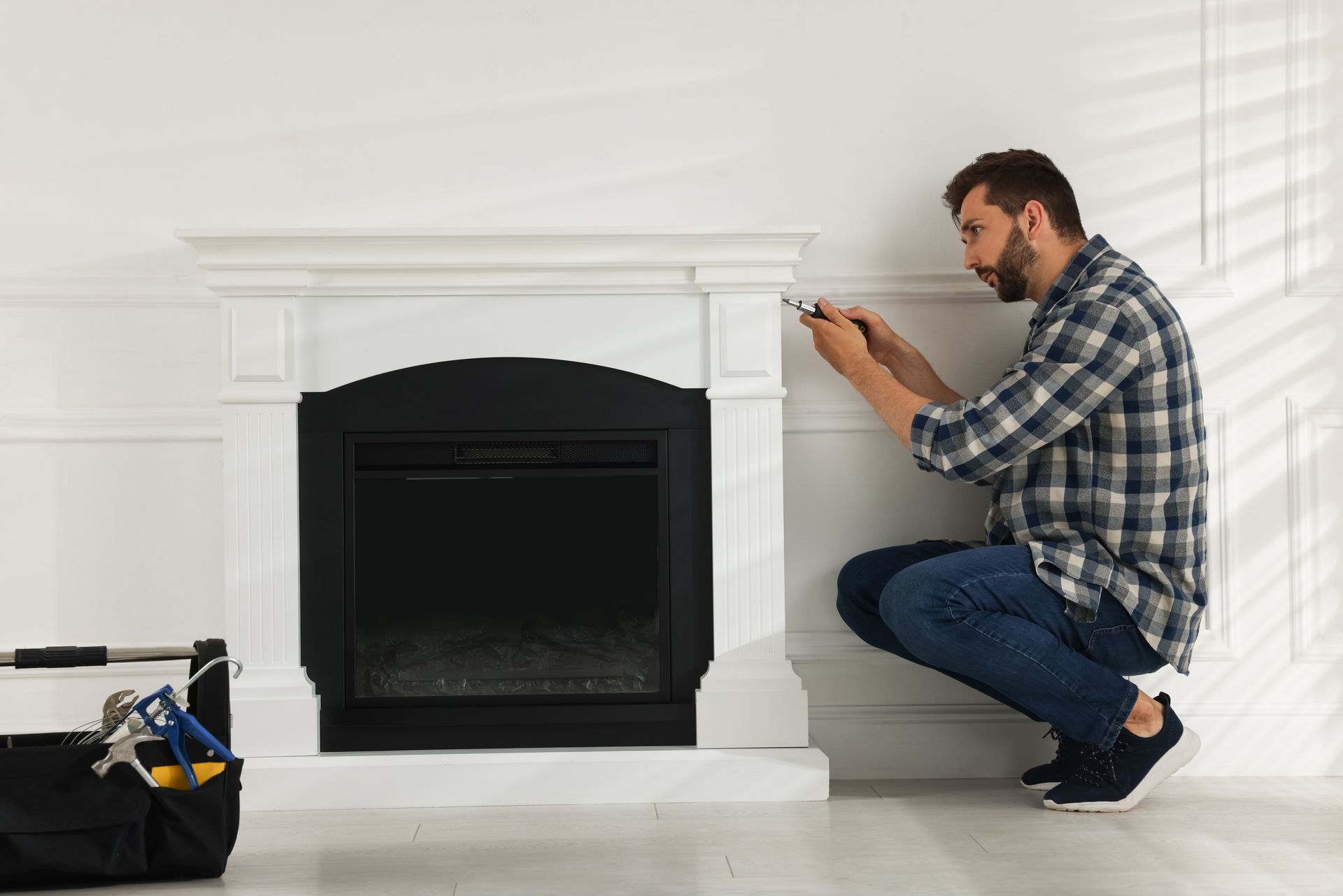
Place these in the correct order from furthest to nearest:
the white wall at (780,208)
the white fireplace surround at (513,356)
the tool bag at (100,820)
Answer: the white wall at (780,208)
the white fireplace surround at (513,356)
the tool bag at (100,820)

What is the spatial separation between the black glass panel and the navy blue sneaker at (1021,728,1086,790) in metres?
0.77

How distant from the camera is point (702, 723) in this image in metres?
2.03

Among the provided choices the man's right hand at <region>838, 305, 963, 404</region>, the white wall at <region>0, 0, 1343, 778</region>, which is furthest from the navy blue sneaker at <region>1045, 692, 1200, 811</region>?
the man's right hand at <region>838, 305, 963, 404</region>

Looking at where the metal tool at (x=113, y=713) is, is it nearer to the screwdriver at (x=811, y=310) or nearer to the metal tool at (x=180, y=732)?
the metal tool at (x=180, y=732)

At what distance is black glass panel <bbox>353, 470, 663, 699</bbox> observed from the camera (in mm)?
2080

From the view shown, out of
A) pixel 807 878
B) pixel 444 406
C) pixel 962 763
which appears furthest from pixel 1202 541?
pixel 444 406

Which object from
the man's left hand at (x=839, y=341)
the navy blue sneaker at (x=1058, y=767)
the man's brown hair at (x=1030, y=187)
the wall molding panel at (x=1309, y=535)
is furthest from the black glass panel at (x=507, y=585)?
the wall molding panel at (x=1309, y=535)

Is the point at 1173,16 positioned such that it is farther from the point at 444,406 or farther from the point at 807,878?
the point at 807,878

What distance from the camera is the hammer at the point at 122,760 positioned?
1460mm

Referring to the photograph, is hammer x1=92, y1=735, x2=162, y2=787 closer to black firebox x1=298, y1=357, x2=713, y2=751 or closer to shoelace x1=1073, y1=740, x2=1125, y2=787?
black firebox x1=298, y1=357, x2=713, y2=751

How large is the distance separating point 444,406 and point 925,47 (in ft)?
4.25

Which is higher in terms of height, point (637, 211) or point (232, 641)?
point (637, 211)

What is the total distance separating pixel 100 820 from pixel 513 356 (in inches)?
41.2

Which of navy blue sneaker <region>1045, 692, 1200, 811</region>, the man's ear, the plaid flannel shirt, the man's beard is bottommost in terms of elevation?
navy blue sneaker <region>1045, 692, 1200, 811</region>
